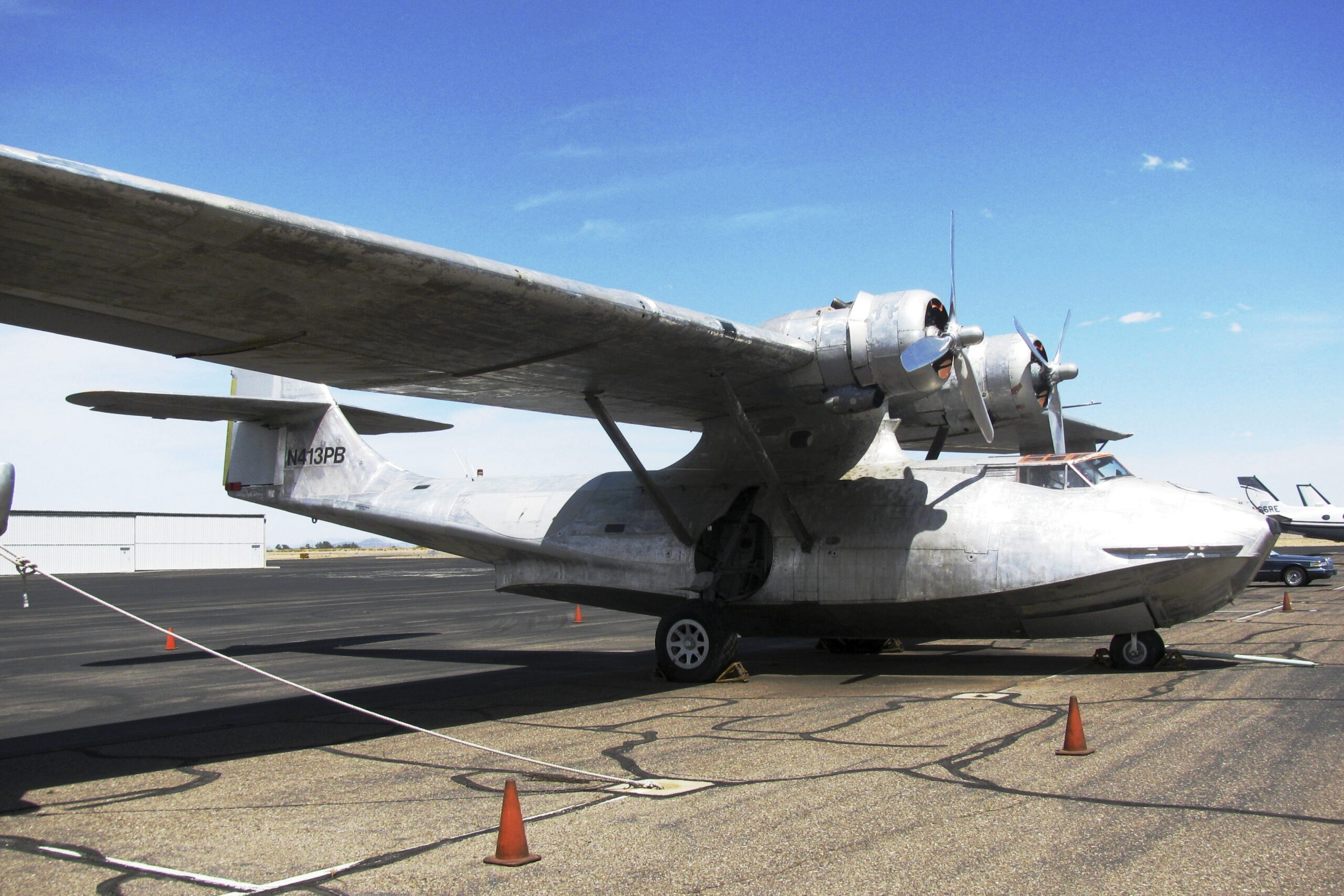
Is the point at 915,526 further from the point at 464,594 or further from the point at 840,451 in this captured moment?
the point at 464,594

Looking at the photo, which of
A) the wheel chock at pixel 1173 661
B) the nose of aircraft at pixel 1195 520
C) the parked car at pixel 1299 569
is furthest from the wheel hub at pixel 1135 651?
the parked car at pixel 1299 569

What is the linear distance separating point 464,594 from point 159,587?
1592 centimetres

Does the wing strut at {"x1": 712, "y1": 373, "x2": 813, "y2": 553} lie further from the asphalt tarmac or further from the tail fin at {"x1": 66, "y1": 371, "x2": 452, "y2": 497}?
the tail fin at {"x1": 66, "y1": 371, "x2": 452, "y2": 497}

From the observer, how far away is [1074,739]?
303 inches

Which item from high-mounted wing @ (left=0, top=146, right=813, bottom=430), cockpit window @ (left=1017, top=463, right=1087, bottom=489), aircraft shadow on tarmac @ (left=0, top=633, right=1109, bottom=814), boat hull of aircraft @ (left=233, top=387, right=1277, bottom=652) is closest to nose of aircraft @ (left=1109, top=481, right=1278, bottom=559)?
boat hull of aircraft @ (left=233, top=387, right=1277, bottom=652)

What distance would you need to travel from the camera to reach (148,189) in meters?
6.84

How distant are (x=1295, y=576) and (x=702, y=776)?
30594 mm

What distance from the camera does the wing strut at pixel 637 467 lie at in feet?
44.8

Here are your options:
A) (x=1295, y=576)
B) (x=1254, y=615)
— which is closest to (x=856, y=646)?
(x=1254, y=615)

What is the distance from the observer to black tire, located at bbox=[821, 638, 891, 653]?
643 inches

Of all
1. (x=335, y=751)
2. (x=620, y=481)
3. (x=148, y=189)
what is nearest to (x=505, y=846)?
(x=335, y=751)

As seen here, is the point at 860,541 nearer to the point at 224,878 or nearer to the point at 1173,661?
the point at 1173,661

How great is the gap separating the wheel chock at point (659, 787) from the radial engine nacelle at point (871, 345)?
6058mm

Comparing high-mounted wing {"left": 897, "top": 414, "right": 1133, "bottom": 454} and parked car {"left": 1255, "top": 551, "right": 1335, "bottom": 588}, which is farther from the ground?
high-mounted wing {"left": 897, "top": 414, "right": 1133, "bottom": 454}
